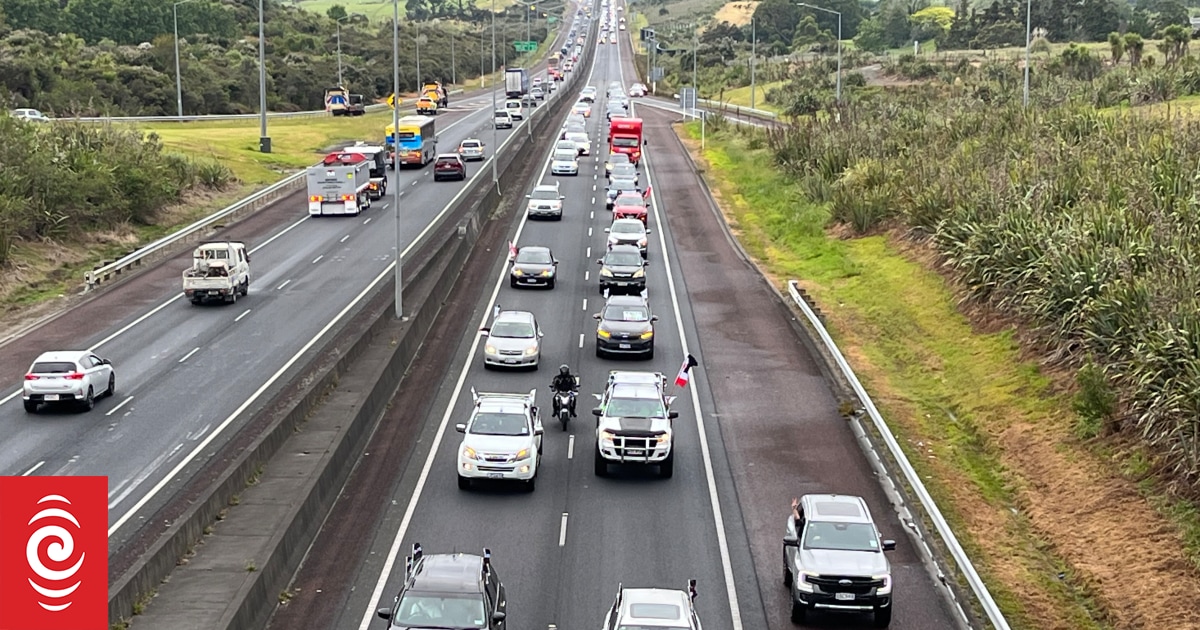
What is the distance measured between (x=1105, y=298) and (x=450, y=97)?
432 ft

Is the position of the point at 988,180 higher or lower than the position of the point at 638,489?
higher

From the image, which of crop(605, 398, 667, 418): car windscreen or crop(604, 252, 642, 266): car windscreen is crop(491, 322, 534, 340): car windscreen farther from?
crop(604, 252, 642, 266): car windscreen

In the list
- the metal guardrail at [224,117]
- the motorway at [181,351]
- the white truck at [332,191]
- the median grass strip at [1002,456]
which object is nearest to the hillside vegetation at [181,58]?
the metal guardrail at [224,117]

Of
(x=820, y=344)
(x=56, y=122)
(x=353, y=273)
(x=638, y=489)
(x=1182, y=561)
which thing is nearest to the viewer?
(x=1182, y=561)

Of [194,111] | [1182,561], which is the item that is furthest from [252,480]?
[194,111]

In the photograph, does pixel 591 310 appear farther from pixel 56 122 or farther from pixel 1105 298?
pixel 56 122

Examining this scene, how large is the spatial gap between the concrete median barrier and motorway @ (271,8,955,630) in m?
0.59

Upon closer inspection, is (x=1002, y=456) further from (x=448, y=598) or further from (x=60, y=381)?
(x=60, y=381)

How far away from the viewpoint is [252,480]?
2678cm

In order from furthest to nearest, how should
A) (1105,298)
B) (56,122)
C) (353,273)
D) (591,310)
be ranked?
(56,122) → (353,273) → (591,310) → (1105,298)

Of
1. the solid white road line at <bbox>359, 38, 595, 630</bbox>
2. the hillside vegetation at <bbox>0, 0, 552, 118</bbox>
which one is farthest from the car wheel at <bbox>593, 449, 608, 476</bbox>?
the hillside vegetation at <bbox>0, 0, 552, 118</bbox>

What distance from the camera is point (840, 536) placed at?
22.0m

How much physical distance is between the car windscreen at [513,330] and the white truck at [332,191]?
2996cm

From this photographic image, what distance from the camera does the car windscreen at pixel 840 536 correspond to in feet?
71.8
